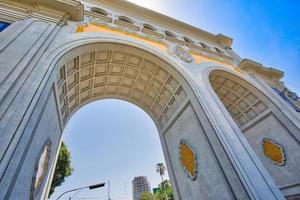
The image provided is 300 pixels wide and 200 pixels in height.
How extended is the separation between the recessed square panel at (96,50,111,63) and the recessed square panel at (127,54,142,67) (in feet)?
3.19

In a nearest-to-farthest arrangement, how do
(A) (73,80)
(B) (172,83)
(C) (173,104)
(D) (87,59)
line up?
(D) (87,59), (A) (73,80), (B) (172,83), (C) (173,104)

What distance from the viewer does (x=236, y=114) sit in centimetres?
1089

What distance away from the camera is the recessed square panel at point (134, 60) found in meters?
7.44

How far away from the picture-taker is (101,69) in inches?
298

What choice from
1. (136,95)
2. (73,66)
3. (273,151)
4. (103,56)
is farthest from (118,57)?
(273,151)

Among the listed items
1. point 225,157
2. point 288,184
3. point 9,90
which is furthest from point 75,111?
point 288,184

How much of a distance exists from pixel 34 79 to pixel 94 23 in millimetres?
4925

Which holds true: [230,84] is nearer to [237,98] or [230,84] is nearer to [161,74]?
[237,98]

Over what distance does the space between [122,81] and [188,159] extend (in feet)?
17.2

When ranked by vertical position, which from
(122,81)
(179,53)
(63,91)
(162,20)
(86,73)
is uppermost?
(162,20)

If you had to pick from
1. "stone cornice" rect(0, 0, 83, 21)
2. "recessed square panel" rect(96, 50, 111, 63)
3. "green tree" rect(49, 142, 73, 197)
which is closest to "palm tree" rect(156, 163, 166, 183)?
"green tree" rect(49, 142, 73, 197)

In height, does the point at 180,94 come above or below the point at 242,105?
below

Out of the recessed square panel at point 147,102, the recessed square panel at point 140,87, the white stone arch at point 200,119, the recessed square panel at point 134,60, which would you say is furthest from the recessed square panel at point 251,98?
the recessed square panel at point 134,60

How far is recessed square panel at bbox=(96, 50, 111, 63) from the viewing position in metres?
6.85
